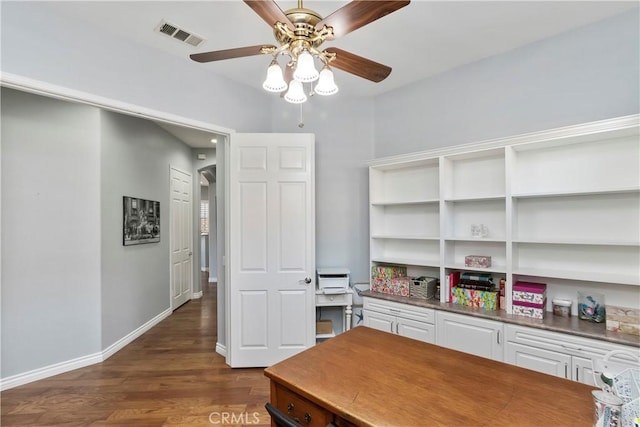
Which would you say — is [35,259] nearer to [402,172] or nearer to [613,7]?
[402,172]

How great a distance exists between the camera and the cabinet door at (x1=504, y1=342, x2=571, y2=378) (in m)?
1.92

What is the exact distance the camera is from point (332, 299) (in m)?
3.04

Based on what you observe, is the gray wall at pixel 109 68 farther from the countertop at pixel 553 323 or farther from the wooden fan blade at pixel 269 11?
the countertop at pixel 553 323

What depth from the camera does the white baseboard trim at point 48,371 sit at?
2.58 meters

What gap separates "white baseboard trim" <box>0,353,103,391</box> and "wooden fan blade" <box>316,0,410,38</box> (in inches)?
142

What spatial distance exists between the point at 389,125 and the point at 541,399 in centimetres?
278

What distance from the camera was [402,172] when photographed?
10.3 ft

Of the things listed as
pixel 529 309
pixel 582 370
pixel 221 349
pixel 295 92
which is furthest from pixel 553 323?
pixel 221 349

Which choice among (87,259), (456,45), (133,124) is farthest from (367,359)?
(133,124)

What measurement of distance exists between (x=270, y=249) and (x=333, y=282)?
0.71m

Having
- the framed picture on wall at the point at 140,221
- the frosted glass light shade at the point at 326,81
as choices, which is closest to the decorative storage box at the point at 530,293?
the frosted glass light shade at the point at 326,81

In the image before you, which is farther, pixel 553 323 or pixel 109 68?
pixel 109 68

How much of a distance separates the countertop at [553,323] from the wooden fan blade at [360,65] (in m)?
1.84

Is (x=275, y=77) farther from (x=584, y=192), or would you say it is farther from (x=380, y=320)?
(x=380, y=320)
